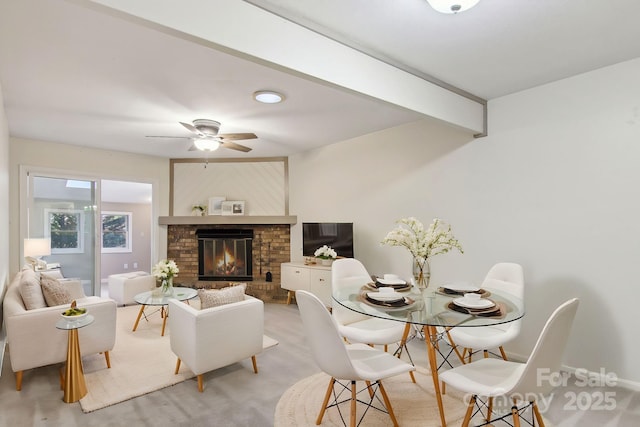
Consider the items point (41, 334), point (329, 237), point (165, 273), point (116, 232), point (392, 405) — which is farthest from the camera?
point (116, 232)

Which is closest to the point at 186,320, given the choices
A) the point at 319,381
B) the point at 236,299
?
the point at 236,299

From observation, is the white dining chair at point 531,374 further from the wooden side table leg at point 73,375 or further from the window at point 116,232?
the window at point 116,232

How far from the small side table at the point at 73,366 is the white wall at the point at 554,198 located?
3.28 meters

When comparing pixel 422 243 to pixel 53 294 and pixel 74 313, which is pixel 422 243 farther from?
pixel 53 294

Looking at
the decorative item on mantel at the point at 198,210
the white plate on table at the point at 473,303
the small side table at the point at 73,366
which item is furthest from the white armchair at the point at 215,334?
the decorative item on mantel at the point at 198,210

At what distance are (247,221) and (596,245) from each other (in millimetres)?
4601

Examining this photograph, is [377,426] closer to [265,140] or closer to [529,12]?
[529,12]

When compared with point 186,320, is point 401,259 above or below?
above

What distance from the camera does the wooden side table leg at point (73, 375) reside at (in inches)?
97.2

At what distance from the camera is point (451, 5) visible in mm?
1804

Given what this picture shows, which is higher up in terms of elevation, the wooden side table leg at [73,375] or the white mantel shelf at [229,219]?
the white mantel shelf at [229,219]

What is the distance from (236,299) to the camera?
2914 millimetres

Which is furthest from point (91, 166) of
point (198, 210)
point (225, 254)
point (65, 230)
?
point (225, 254)

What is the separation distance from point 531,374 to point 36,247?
5.30 m
